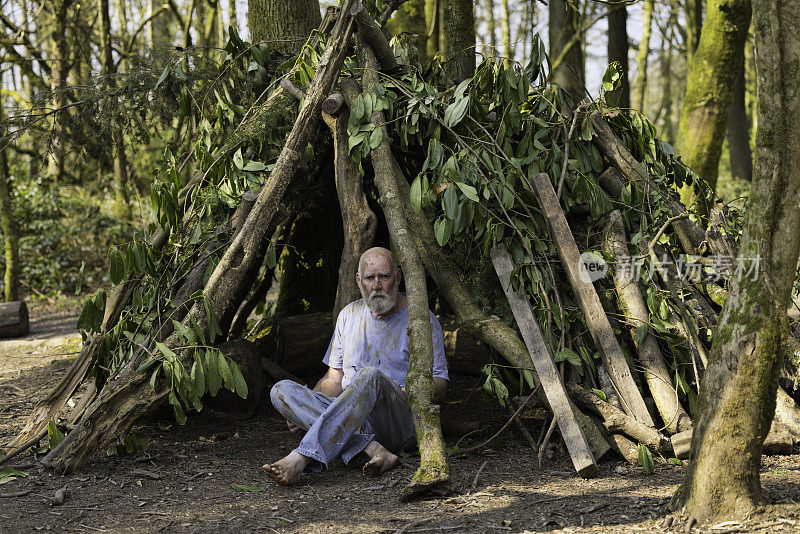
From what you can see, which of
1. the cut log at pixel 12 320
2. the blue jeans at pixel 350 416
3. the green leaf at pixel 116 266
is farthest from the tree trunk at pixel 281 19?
the cut log at pixel 12 320

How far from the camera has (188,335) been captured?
12.5 feet

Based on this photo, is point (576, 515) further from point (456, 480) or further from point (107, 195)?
point (107, 195)

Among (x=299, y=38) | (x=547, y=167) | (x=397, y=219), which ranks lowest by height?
(x=397, y=219)

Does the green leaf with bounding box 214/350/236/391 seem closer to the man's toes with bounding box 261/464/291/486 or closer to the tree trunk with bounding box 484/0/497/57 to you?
the man's toes with bounding box 261/464/291/486

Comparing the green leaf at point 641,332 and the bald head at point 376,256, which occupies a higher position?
the bald head at point 376,256

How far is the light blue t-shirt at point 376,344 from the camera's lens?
4.04m

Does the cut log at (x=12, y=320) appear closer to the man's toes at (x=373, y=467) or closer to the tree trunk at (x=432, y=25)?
the tree trunk at (x=432, y=25)

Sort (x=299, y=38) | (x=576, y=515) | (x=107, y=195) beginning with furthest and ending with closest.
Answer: (x=107, y=195) < (x=299, y=38) < (x=576, y=515)

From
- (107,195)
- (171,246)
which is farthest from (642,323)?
(107,195)

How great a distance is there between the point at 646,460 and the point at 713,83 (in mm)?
5035

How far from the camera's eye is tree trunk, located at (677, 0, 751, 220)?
7.07m

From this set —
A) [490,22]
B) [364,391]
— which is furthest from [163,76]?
[490,22]

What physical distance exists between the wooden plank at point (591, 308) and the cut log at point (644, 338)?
0.39 feet

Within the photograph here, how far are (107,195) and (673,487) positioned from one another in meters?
10.5
